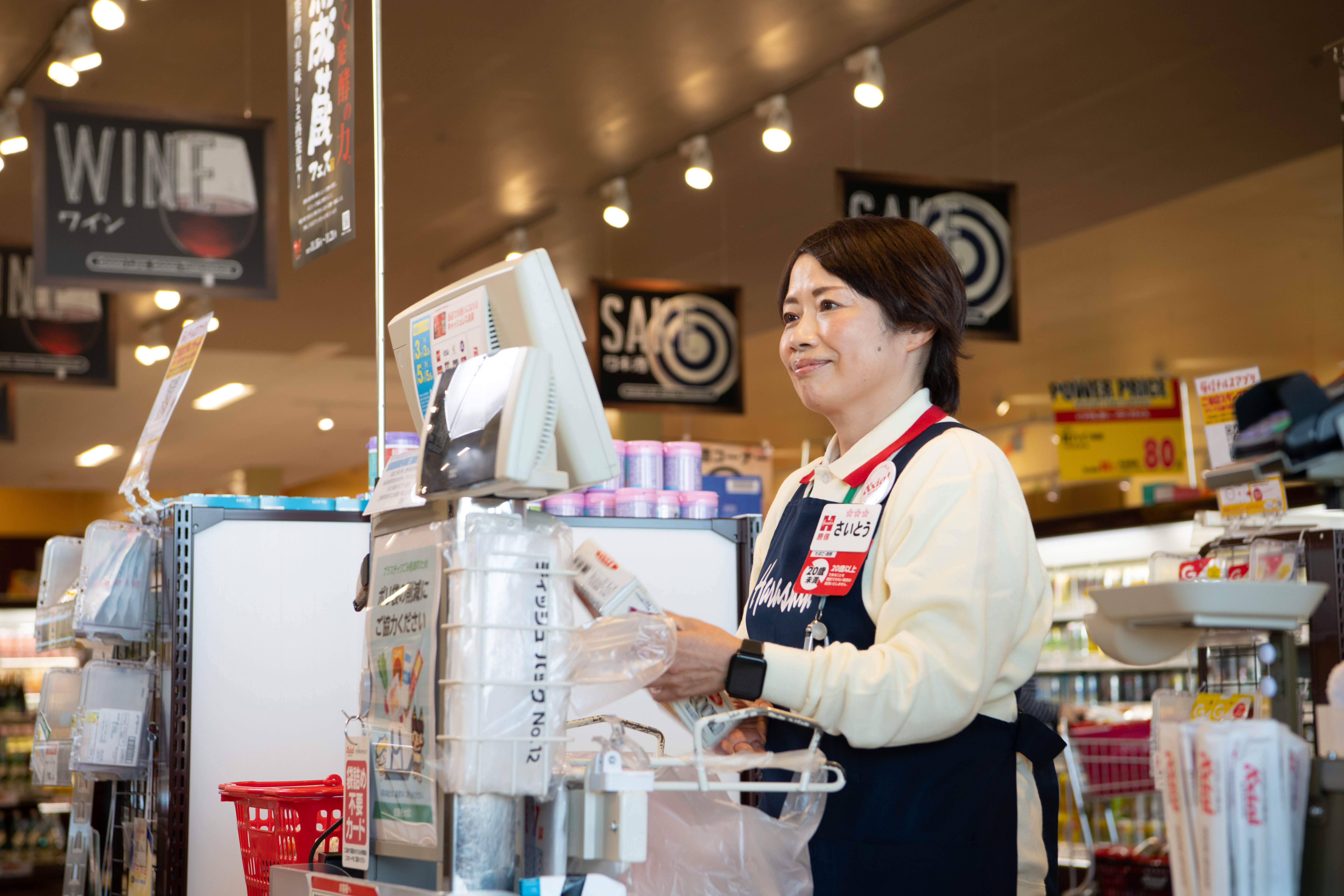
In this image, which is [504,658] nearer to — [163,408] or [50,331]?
[163,408]

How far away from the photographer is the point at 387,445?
2.95 meters

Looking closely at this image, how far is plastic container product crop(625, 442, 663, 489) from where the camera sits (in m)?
3.30

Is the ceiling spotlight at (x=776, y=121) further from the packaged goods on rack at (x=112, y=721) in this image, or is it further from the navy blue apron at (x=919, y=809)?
the navy blue apron at (x=919, y=809)

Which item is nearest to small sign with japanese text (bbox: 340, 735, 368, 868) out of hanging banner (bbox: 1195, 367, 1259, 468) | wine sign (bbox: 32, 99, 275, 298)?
hanging banner (bbox: 1195, 367, 1259, 468)

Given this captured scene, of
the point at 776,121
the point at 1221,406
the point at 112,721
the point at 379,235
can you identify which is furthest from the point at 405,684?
the point at 776,121

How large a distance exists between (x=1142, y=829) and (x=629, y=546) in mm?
3869

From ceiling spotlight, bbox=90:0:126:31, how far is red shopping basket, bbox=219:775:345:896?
405 centimetres

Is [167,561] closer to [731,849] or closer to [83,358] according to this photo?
[731,849]

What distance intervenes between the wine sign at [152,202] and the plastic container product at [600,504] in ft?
9.29

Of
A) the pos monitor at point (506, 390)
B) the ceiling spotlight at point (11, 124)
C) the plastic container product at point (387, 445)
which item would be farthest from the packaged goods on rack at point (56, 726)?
the ceiling spotlight at point (11, 124)

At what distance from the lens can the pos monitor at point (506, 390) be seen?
1556 millimetres

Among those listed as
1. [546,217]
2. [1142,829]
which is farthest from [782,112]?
[1142,829]

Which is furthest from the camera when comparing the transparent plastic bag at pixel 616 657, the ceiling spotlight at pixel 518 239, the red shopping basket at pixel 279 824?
the ceiling spotlight at pixel 518 239

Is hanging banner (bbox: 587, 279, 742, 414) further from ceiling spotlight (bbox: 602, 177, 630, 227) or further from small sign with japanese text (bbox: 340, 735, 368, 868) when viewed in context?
small sign with japanese text (bbox: 340, 735, 368, 868)
